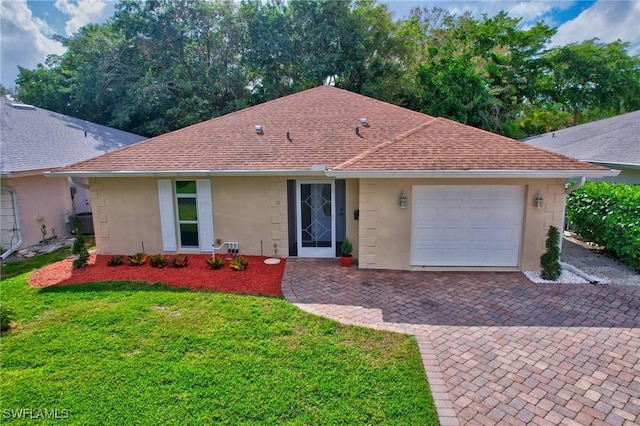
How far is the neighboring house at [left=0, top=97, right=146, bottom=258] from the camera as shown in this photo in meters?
11.4

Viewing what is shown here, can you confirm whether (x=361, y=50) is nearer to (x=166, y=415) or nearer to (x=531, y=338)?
(x=531, y=338)

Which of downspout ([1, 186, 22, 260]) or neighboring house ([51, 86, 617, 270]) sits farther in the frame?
downspout ([1, 186, 22, 260])

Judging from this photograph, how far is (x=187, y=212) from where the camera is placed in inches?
429

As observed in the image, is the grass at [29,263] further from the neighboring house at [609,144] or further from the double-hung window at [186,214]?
the neighboring house at [609,144]

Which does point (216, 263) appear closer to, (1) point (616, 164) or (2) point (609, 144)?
(1) point (616, 164)

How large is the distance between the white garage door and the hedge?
111 inches

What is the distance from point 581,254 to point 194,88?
22747 mm

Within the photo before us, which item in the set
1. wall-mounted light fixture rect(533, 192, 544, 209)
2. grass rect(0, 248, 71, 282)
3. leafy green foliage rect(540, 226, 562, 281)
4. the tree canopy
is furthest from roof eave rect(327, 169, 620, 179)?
the tree canopy

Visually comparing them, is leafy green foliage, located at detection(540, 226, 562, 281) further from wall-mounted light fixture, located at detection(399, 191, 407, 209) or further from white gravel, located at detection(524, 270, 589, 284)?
wall-mounted light fixture, located at detection(399, 191, 407, 209)

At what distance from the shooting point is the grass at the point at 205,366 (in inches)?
166

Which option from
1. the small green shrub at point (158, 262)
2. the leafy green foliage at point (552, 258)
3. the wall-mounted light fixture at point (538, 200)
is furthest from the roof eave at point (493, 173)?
the small green shrub at point (158, 262)

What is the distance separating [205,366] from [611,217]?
35.9 ft

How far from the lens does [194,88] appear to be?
23594mm

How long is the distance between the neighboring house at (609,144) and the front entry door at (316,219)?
9.07 meters
